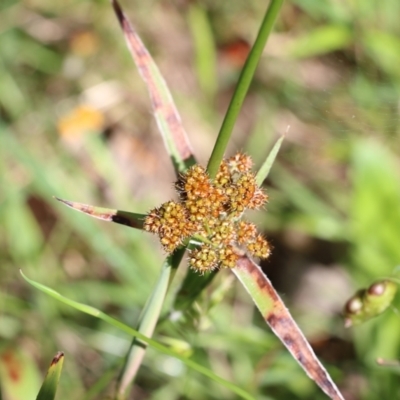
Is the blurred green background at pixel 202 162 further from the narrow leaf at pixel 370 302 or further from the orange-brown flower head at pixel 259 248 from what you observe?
the orange-brown flower head at pixel 259 248

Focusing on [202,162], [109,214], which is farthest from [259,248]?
[202,162]

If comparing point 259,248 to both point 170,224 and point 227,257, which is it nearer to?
point 227,257

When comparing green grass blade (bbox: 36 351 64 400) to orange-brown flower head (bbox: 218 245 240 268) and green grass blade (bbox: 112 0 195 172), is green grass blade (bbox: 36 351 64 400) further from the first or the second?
green grass blade (bbox: 112 0 195 172)

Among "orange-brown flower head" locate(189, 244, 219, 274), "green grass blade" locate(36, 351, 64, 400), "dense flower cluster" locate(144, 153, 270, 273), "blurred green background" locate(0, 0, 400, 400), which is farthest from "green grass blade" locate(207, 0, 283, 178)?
"blurred green background" locate(0, 0, 400, 400)

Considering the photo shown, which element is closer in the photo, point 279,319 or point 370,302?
point 279,319

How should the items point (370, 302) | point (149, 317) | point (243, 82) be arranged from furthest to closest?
1. point (370, 302)
2. point (149, 317)
3. point (243, 82)

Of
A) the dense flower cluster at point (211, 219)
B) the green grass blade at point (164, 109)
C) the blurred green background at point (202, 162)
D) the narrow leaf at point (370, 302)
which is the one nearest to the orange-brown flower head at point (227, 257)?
the dense flower cluster at point (211, 219)
